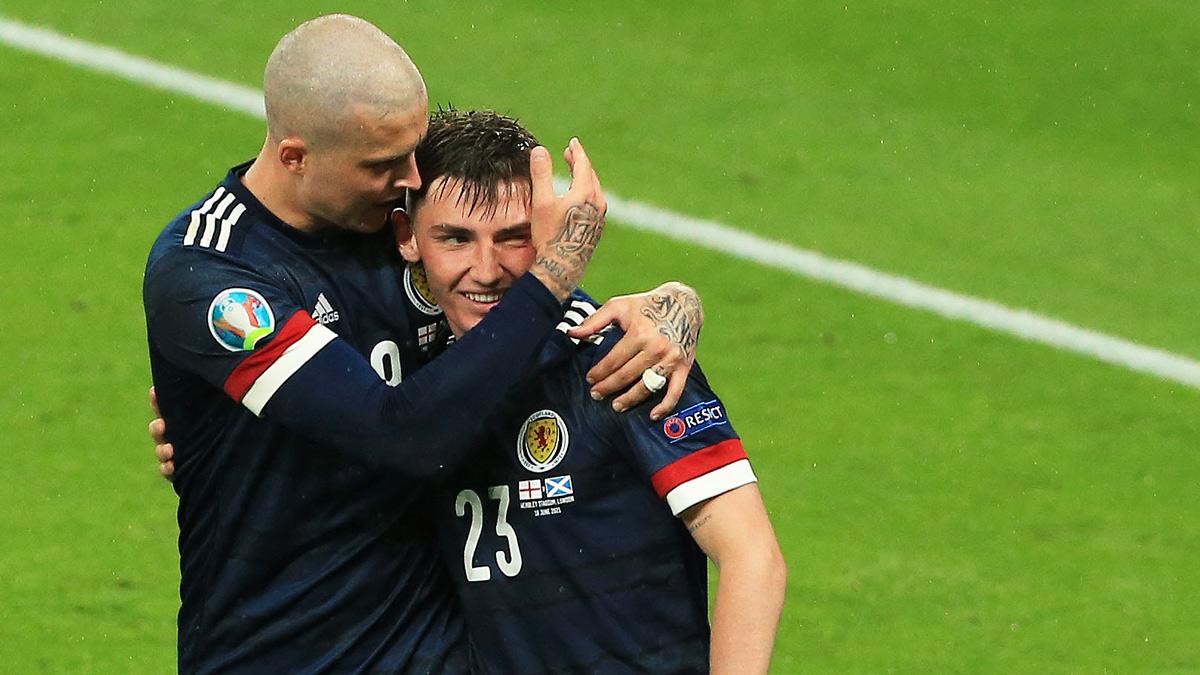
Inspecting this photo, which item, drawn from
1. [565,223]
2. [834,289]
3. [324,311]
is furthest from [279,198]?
[834,289]

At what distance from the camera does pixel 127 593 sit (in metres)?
7.56

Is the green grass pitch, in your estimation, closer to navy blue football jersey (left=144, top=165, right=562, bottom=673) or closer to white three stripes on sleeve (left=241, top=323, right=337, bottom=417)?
navy blue football jersey (left=144, top=165, right=562, bottom=673)

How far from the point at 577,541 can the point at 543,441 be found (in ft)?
0.77

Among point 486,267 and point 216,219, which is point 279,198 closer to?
point 216,219

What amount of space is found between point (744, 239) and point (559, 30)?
2.07m

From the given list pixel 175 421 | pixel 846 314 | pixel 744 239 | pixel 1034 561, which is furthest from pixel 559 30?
pixel 175 421

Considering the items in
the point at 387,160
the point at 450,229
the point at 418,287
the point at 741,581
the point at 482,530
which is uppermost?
the point at 387,160

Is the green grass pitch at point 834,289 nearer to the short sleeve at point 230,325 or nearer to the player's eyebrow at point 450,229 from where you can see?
the short sleeve at point 230,325

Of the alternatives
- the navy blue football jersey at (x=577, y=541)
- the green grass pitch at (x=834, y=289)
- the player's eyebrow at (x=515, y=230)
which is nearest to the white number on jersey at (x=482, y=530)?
the navy blue football jersey at (x=577, y=541)

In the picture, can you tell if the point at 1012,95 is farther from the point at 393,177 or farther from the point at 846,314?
the point at 393,177

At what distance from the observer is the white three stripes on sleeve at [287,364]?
4754 mm

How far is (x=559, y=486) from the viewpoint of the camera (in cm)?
487

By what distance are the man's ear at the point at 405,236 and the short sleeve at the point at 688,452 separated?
25.6 inches

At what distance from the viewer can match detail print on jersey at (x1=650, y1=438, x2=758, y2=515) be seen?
15.3 feet
